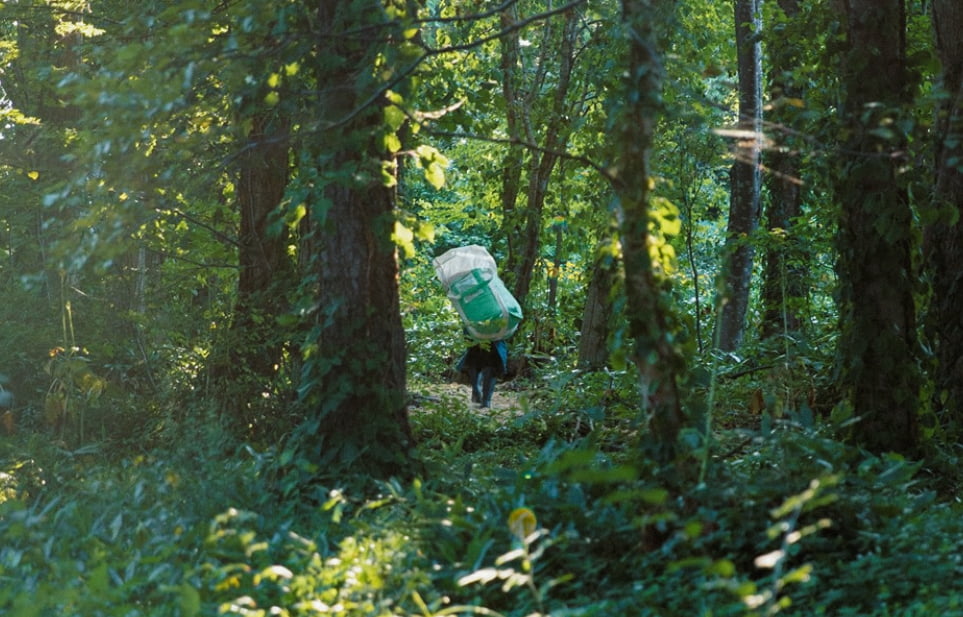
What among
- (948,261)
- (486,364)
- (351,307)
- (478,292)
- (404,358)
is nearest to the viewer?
(351,307)

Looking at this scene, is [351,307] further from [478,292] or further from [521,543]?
[478,292]

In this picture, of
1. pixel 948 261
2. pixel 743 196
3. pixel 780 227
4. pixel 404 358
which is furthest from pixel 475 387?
pixel 404 358

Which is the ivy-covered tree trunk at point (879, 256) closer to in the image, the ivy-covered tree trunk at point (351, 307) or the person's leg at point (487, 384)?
the ivy-covered tree trunk at point (351, 307)

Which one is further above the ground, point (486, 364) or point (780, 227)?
point (780, 227)

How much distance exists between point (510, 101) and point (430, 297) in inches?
259

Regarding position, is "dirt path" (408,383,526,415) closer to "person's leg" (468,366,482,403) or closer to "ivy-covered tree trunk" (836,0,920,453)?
"person's leg" (468,366,482,403)

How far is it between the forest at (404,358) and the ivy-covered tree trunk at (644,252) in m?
0.02

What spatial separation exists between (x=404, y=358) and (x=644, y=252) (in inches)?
106

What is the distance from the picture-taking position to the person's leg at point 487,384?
15523 millimetres

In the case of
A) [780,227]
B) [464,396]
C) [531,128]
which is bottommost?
[464,396]

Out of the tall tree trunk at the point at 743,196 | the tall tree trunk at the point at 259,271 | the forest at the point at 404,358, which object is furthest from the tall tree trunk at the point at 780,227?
the tall tree trunk at the point at 259,271

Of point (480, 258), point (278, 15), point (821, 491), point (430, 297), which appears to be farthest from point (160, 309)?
point (430, 297)

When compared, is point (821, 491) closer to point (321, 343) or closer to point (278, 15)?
point (321, 343)

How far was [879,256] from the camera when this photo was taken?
8.42 metres
